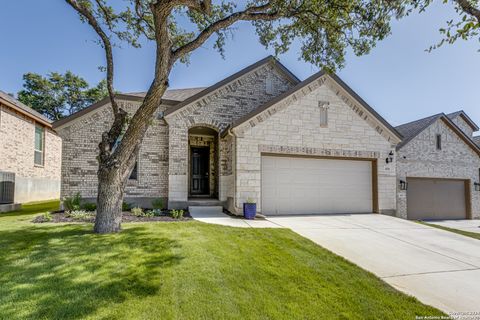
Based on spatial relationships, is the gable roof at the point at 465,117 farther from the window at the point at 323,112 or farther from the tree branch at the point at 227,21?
the tree branch at the point at 227,21

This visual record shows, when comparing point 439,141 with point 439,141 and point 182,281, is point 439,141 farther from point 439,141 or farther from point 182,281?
point 182,281

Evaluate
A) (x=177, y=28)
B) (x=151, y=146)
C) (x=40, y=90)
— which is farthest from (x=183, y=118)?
(x=40, y=90)

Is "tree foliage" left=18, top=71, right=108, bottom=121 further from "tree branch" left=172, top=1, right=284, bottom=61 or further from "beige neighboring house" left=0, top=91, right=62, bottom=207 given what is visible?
"tree branch" left=172, top=1, right=284, bottom=61

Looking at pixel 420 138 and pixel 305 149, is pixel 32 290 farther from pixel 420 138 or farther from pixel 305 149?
pixel 420 138

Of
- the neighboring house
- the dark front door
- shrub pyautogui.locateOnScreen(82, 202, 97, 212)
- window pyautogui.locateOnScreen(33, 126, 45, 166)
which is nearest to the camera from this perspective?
shrub pyautogui.locateOnScreen(82, 202, 97, 212)

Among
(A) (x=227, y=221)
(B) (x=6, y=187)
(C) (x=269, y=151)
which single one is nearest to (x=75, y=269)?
(A) (x=227, y=221)

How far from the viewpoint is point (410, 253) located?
5.33 meters

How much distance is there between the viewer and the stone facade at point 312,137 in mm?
9133

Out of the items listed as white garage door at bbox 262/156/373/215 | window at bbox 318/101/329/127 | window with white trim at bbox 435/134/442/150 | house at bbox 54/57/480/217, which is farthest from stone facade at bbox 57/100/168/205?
window with white trim at bbox 435/134/442/150

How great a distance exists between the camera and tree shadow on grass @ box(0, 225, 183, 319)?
9.67 ft

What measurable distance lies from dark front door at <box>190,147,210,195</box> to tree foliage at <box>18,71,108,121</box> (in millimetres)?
20323

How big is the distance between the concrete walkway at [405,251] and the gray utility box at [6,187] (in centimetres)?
888

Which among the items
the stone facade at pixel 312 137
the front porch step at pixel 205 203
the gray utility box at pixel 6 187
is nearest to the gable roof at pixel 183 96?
the stone facade at pixel 312 137

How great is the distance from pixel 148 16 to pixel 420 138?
576 inches
